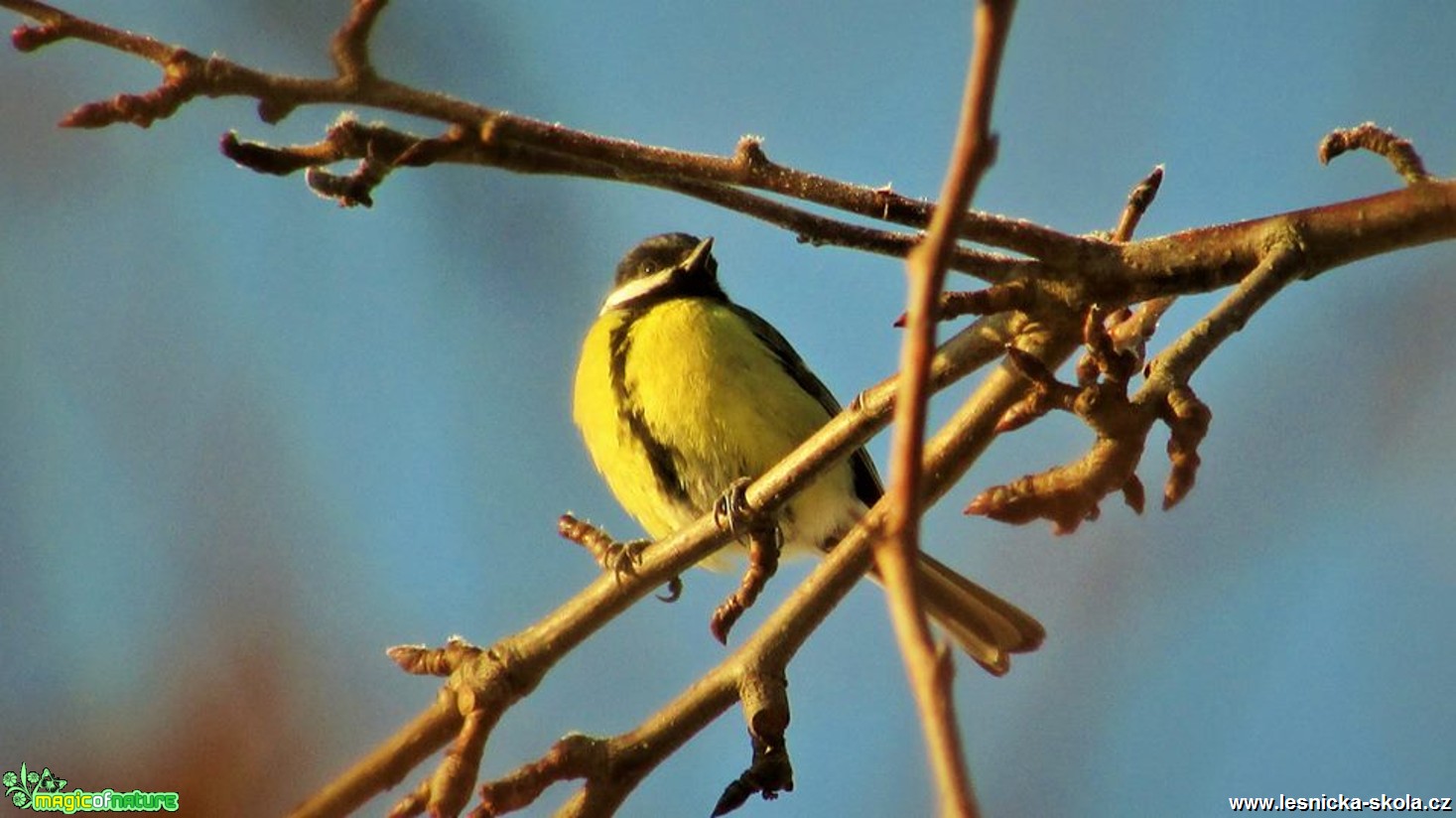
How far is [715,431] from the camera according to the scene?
4.61m

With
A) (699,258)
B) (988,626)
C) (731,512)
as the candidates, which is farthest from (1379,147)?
(699,258)

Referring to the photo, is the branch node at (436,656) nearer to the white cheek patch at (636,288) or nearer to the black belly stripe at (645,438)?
the black belly stripe at (645,438)

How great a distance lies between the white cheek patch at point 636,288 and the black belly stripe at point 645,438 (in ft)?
2.40

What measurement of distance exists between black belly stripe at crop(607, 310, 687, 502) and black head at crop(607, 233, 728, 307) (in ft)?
2.16

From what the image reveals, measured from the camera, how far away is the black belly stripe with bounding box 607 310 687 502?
15.4 feet

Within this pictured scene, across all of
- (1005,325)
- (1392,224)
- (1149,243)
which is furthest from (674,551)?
(1392,224)

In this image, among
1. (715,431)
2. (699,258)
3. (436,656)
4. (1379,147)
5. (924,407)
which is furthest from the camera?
(699,258)

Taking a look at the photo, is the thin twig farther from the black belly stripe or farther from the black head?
the black head

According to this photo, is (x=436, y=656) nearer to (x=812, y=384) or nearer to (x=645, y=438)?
(x=645, y=438)

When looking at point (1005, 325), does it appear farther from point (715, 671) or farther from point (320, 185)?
point (320, 185)

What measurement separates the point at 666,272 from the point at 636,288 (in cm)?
15

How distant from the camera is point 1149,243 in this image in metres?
2.38

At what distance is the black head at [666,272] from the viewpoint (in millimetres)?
5684

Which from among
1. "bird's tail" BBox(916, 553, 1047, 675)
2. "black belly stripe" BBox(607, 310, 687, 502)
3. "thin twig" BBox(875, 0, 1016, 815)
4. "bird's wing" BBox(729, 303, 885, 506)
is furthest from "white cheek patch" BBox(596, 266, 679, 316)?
A: "thin twig" BBox(875, 0, 1016, 815)
